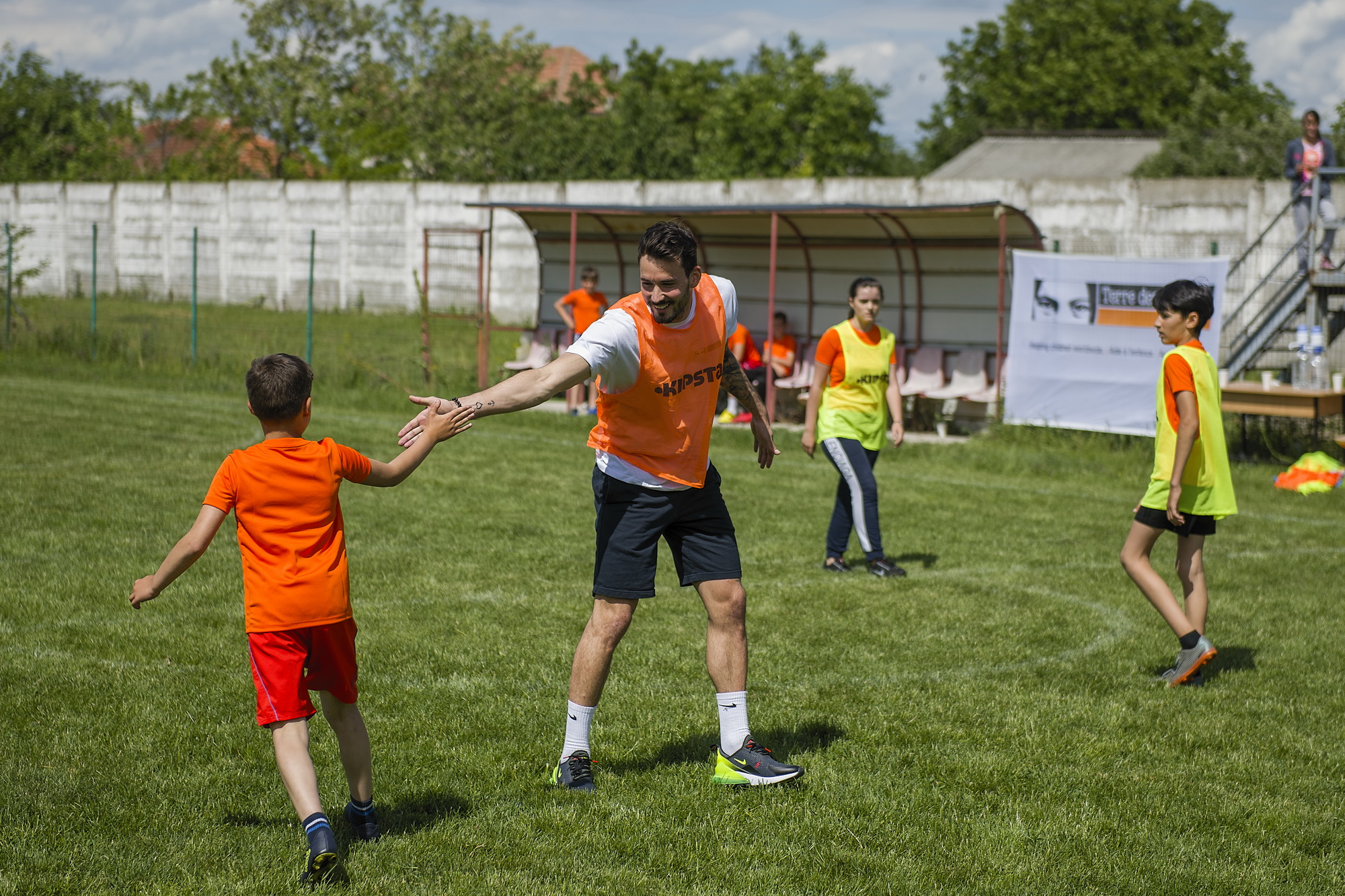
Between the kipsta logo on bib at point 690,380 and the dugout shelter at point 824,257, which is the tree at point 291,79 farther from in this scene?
the kipsta logo on bib at point 690,380

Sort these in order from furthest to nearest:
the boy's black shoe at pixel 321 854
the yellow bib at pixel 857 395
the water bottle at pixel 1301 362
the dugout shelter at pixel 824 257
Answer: the dugout shelter at pixel 824 257, the water bottle at pixel 1301 362, the yellow bib at pixel 857 395, the boy's black shoe at pixel 321 854

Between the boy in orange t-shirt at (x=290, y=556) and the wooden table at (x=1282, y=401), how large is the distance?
490 inches

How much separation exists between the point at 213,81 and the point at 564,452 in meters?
38.5

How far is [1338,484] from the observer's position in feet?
42.6

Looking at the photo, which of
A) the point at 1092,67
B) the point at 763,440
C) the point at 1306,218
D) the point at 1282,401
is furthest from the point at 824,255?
the point at 1092,67

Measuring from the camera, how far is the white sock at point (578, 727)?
4.69m

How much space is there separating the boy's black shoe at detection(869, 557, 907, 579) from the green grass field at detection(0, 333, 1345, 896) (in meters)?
0.10

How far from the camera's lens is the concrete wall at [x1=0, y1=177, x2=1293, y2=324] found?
19.2 metres

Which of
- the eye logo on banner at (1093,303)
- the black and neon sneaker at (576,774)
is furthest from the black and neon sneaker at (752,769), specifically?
the eye logo on banner at (1093,303)

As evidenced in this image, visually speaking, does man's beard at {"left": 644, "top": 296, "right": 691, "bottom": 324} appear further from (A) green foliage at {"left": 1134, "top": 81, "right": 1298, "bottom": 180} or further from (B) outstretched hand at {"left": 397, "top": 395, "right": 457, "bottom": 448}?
(A) green foliage at {"left": 1134, "top": 81, "right": 1298, "bottom": 180}

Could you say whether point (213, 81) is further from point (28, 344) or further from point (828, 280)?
point (828, 280)

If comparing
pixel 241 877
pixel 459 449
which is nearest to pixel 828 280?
pixel 459 449

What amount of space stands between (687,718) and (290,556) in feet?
7.33

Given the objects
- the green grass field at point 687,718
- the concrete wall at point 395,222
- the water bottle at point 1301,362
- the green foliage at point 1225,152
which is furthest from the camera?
the green foliage at point 1225,152
